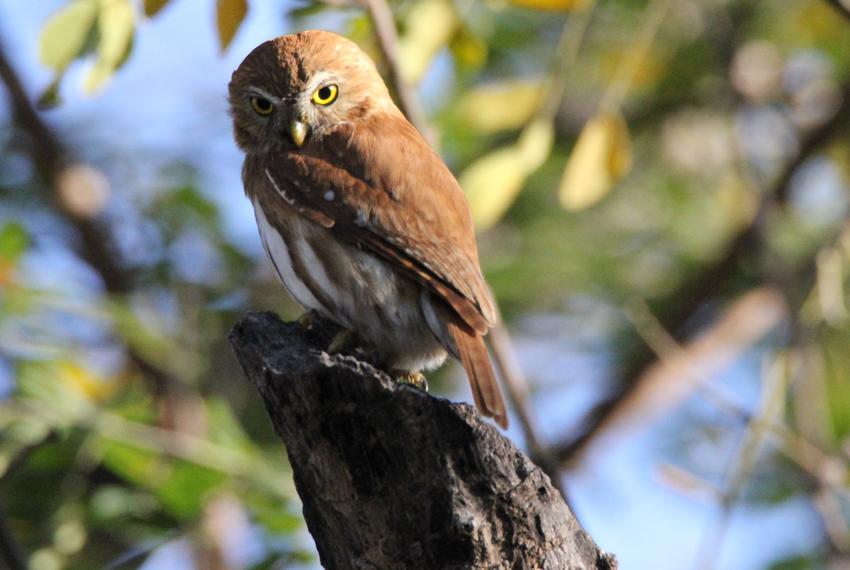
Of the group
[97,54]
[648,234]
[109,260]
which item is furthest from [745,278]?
[97,54]

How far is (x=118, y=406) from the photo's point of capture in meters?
6.05

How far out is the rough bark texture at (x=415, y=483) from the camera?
3344 mm

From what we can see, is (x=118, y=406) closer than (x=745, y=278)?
Yes

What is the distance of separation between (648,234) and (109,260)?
363cm

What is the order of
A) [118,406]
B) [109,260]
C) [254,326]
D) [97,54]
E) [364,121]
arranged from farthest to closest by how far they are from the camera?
1. [109,260]
2. [118,406]
3. [364,121]
4. [97,54]
5. [254,326]

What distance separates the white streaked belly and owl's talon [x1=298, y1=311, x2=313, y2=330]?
7 cm

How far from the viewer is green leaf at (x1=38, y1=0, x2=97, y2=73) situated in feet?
14.6

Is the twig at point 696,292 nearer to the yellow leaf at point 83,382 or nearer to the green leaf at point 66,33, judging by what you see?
the yellow leaf at point 83,382

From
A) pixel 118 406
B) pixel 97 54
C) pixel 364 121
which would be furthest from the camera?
pixel 118 406

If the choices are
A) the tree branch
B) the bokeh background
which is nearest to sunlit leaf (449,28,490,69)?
the bokeh background

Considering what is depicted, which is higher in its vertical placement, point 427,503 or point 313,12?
point 313,12

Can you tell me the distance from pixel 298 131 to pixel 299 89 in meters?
0.23

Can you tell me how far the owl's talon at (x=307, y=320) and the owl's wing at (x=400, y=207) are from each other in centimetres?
30

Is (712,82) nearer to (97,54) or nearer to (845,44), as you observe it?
(845,44)
